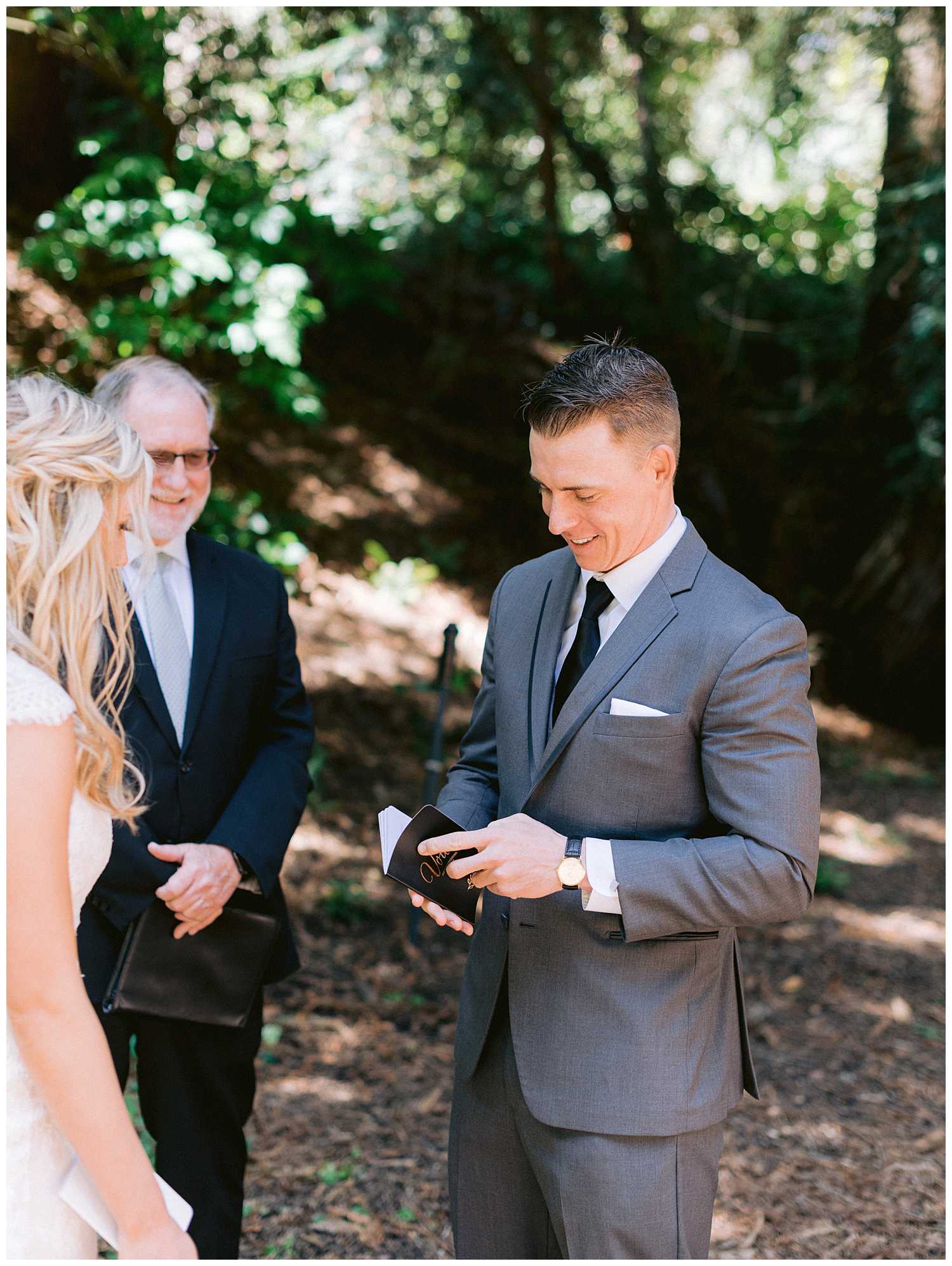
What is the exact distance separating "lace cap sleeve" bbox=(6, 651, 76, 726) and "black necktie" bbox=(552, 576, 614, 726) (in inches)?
41.1


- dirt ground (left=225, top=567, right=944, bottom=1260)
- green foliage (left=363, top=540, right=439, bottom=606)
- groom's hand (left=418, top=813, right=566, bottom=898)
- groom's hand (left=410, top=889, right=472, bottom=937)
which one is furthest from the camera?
green foliage (left=363, top=540, right=439, bottom=606)

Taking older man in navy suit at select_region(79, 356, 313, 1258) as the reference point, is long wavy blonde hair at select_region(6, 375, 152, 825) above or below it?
above

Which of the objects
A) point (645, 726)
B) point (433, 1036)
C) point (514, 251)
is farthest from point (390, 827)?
point (514, 251)

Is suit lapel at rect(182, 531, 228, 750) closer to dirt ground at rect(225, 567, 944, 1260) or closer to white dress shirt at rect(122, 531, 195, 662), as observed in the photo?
white dress shirt at rect(122, 531, 195, 662)

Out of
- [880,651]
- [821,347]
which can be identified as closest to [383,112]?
[821,347]

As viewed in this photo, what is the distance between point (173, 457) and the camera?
2836 mm

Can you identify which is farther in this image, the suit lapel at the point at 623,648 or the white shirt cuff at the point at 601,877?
the suit lapel at the point at 623,648

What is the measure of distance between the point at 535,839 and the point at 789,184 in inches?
518

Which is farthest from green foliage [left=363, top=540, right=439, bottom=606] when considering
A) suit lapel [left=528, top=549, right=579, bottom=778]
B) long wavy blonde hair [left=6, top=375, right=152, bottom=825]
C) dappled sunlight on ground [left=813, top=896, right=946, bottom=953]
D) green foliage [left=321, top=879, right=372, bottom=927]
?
long wavy blonde hair [left=6, top=375, right=152, bottom=825]

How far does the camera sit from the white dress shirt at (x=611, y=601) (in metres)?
2.02

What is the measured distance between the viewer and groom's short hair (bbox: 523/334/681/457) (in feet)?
6.89

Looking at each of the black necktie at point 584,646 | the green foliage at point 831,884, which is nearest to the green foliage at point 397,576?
the green foliage at point 831,884

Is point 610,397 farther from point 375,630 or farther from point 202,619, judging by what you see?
point 375,630

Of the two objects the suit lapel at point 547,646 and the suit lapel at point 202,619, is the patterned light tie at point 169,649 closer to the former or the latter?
the suit lapel at point 202,619
